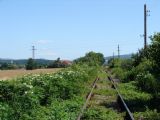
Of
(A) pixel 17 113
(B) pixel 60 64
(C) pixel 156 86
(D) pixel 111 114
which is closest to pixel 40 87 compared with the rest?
(D) pixel 111 114

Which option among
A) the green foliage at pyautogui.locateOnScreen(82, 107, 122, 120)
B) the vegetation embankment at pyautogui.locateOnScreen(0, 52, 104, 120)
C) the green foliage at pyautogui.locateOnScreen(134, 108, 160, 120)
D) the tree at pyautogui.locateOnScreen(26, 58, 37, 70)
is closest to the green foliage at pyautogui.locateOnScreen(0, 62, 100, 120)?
the vegetation embankment at pyautogui.locateOnScreen(0, 52, 104, 120)

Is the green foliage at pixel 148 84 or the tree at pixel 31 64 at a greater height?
→ the tree at pixel 31 64

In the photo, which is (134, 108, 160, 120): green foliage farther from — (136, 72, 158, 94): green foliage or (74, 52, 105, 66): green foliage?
(74, 52, 105, 66): green foliage

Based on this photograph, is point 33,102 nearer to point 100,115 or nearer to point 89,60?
point 100,115

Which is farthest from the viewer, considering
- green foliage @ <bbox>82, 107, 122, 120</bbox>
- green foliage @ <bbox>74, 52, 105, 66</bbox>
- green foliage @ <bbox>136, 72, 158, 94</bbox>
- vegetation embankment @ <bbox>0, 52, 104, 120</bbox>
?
green foliage @ <bbox>74, 52, 105, 66</bbox>

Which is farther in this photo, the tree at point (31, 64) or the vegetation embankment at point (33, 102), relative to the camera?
the tree at point (31, 64)

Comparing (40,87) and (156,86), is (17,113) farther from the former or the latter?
(156,86)

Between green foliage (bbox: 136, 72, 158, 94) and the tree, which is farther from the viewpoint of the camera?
the tree

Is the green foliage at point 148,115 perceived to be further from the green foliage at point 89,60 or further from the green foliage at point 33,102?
the green foliage at point 89,60

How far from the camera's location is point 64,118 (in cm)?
1329

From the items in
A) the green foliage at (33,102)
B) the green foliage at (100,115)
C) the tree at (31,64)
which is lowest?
the green foliage at (100,115)

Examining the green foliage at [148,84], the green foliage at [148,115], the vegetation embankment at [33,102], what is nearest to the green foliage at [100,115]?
the vegetation embankment at [33,102]

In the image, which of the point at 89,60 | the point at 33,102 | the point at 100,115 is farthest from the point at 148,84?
the point at 89,60

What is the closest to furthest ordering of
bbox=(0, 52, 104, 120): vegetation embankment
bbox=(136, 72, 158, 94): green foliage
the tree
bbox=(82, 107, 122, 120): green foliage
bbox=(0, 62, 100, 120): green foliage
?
bbox=(0, 52, 104, 120): vegetation embankment, bbox=(0, 62, 100, 120): green foliage, bbox=(82, 107, 122, 120): green foliage, bbox=(136, 72, 158, 94): green foliage, the tree
